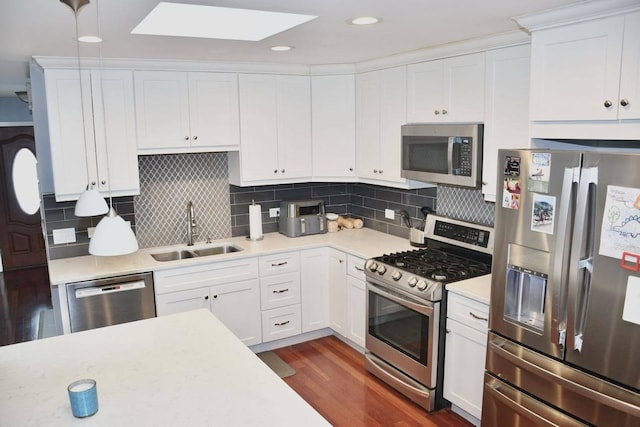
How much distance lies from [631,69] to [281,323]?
10.1 feet

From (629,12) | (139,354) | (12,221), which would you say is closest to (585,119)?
(629,12)

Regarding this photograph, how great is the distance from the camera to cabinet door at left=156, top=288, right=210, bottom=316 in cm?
376

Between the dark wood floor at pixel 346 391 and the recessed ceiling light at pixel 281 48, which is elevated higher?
the recessed ceiling light at pixel 281 48

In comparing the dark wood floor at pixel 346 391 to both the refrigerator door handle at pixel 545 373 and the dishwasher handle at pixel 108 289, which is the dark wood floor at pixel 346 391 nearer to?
the refrigerator door handle at pixel 545 373

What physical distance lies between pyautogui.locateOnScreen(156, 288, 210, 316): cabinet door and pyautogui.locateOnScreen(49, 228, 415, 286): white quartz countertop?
0.73 feet

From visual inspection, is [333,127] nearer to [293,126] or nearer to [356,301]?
[293,126]

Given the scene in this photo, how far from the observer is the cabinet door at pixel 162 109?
3.81 m

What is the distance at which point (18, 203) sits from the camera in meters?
7.34

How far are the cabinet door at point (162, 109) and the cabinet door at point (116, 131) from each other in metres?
0.06

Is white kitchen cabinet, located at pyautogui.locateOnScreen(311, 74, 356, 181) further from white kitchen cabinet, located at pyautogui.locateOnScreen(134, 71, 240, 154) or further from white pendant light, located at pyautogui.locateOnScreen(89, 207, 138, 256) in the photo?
white pendant light, located at pyautogui.locateOnScreen(89, 207, 138, 256)

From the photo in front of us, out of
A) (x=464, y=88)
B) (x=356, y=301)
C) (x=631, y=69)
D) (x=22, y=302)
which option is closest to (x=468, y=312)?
(x=356, y=301)

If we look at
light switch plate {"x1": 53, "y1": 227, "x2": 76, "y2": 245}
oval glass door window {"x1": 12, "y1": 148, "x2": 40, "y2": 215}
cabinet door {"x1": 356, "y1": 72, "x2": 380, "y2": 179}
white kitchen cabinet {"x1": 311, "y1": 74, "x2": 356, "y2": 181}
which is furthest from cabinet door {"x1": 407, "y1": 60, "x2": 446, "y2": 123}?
oval glass door window {"x1": 12, "y1": 148, "x2": 40, "y2": 215}

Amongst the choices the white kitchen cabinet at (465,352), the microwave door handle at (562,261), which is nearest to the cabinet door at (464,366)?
the white kitchen cabinet at (465,352)

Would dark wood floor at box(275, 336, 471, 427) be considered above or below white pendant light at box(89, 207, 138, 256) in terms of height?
below
